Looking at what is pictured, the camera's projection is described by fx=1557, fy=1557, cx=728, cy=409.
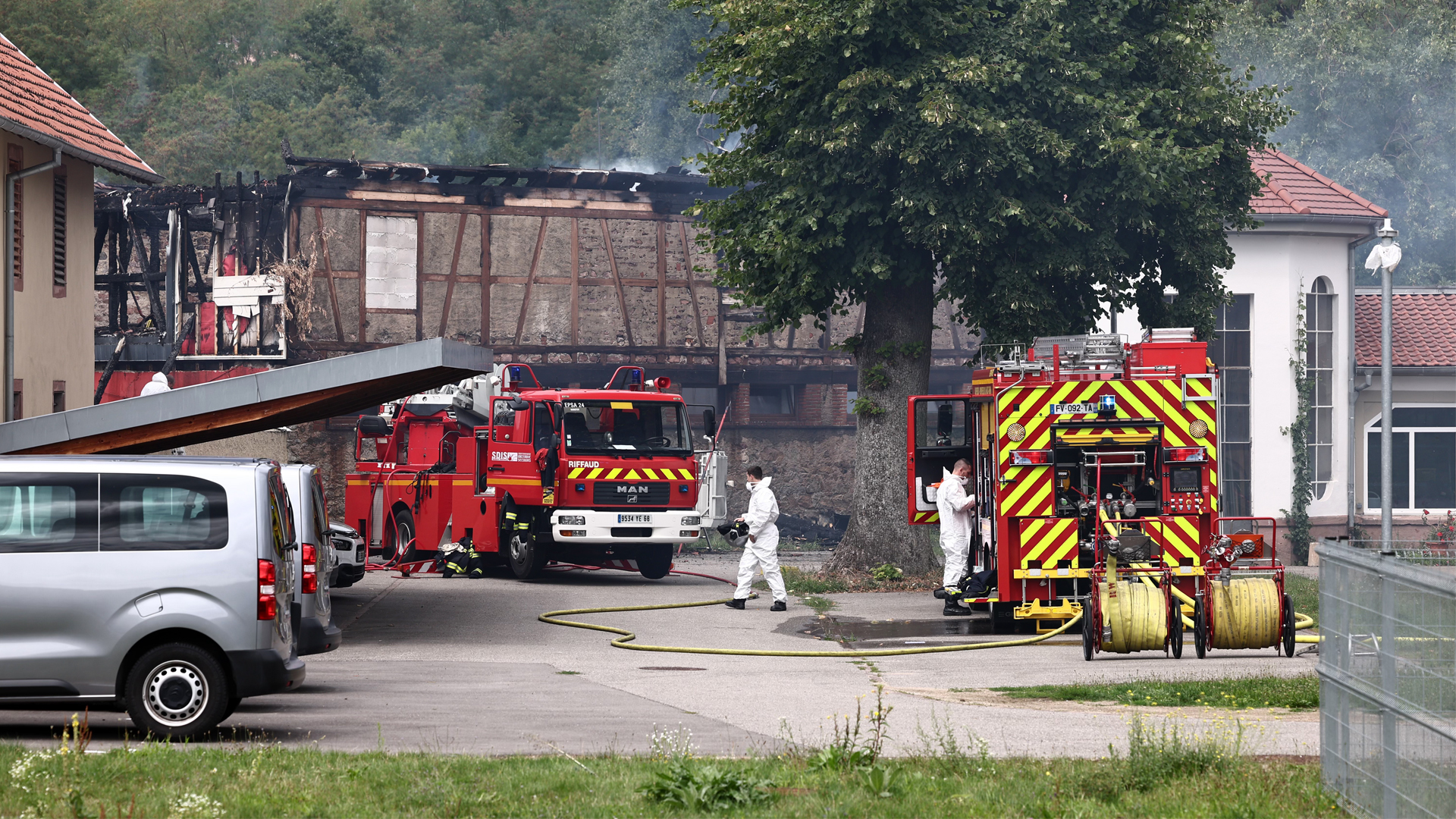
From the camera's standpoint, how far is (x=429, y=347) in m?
14.2

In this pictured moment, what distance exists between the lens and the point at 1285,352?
1198 inches

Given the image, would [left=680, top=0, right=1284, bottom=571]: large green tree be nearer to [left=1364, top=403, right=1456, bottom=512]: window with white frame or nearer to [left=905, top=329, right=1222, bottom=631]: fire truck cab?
[left=905, top=329, right=1222, bottom=631]: fire truck cab

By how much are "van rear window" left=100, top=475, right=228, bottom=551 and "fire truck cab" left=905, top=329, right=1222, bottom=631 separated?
9156 mm

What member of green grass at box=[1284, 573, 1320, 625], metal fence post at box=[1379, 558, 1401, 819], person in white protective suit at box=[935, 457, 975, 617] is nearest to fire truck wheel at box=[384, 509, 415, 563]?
person in white protective suit at box=[935, 457, 975, 617]

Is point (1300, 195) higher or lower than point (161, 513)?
higher

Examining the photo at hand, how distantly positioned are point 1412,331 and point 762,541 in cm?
1938

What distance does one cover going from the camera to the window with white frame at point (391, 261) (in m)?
36.1

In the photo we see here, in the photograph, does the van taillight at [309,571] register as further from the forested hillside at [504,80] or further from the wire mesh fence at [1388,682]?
the forested hillside at [504,80]

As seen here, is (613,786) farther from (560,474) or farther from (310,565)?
(560,474)

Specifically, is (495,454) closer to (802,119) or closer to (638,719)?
(802,119)

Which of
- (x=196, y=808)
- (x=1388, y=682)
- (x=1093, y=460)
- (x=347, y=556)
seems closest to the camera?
(x=1388, y=682)

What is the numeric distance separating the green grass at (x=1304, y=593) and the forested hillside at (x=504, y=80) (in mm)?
25348

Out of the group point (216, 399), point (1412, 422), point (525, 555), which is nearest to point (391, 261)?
point (525, 555)

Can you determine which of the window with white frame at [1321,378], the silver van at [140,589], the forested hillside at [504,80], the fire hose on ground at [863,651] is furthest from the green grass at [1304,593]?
the forested hillside at [504,80]
